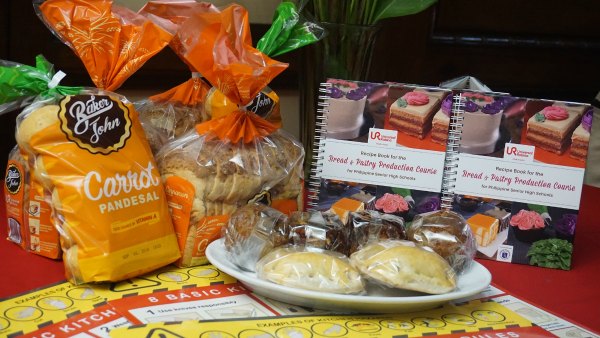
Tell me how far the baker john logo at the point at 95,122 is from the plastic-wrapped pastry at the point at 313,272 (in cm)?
27

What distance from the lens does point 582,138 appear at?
113 centimetres

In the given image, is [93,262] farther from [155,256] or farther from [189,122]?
[189,122]

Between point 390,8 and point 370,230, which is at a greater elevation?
point 390,8

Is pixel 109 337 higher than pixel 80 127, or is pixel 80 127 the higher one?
pixel 80 127

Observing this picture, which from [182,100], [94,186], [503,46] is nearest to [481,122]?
[182,100]

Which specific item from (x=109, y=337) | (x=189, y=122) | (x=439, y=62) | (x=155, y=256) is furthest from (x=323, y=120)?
(x=439, y=62)

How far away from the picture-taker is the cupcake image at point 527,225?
1.17 meters

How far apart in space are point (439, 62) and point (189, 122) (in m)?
1.25

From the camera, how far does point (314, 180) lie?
1.25 m

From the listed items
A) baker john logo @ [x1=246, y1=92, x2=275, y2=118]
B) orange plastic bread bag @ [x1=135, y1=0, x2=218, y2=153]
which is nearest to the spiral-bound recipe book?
baker john logo @ [x1=246, y1=92, x2=275, y2=118]

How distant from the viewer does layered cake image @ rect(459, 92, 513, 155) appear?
1156mm

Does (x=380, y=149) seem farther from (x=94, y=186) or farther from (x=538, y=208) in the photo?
(x=94, y=186)

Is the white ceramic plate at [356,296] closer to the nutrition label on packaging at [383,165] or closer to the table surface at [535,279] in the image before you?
the table surface at [535,279]

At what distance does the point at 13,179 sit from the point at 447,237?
0.62 metres
